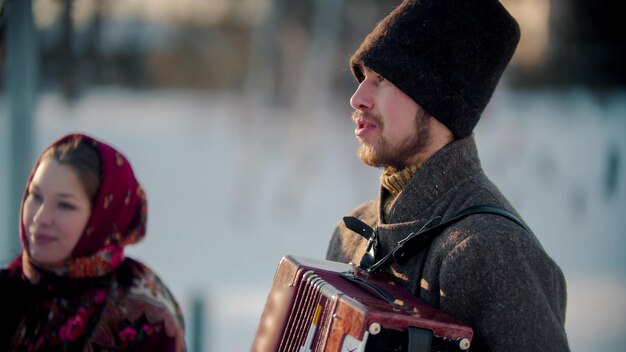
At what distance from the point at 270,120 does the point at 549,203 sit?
147 inches

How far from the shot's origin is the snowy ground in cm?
707

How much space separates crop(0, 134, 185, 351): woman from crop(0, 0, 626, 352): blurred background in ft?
8.40

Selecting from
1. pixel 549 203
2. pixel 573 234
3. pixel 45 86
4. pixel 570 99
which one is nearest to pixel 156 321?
pixel 573 234

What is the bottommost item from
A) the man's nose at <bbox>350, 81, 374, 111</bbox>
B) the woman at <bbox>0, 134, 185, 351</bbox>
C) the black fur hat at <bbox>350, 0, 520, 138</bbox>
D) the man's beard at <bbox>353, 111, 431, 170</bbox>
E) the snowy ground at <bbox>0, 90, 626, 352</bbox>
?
the snowy ground at <bbox>0, 90, 626, 352</bbox>

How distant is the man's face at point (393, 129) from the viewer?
192 centimetres

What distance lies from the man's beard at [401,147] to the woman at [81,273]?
0.84m

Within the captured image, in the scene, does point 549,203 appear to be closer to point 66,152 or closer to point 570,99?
point 570,99

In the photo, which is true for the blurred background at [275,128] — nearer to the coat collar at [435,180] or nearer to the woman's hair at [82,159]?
the woman's hair at [82,159]

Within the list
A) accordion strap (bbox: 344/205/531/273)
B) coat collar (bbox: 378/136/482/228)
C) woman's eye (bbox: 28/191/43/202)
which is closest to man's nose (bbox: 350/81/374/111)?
coat collar (bbox: 378/136/482/228)

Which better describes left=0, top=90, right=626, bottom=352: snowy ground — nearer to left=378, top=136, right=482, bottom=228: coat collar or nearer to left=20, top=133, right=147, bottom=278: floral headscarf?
left=20, top=133, right=147, bottom=278: floral headscarf

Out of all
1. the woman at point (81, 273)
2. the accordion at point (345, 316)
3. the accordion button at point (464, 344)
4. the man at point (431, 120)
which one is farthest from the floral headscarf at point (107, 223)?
the accordion button at point (464, 344)

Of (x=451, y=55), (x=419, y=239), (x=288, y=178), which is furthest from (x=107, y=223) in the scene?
(x=288, y=178)

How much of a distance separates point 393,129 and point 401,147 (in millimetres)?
50

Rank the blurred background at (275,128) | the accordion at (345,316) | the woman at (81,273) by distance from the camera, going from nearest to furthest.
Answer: the accordion at (345,316) → the woman at (81,273) → the blurred background at (275,128)
